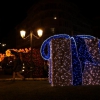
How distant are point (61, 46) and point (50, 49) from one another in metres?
0.62

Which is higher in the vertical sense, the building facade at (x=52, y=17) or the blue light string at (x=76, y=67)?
the building facade at (x=52, y=17)

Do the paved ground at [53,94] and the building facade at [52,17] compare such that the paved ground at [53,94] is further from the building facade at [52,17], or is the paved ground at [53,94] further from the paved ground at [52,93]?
the building facade at [52,17]

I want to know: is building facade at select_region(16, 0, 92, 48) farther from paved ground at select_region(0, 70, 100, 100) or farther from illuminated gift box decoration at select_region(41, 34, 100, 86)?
paved ground at select_region(0, 70, 100, 100)

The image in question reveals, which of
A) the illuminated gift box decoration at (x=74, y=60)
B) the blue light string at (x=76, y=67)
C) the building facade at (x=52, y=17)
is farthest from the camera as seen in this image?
the building facade at (x=52, y=17)

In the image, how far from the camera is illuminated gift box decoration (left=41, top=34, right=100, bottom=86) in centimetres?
1495

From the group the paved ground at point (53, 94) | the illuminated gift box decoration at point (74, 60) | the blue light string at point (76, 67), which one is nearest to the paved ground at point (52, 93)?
the paved ground at point (53, 94)

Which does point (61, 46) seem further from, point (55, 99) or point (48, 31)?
point (48, 31)

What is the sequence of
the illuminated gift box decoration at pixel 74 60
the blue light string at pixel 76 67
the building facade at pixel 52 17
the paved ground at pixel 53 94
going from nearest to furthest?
1. the paved ground at pixel 53 94
2. the illuminated gift box decoration at pixel 74 60
3. the blue light string at pixel 76 67
4. the building facade at pixel 52 17

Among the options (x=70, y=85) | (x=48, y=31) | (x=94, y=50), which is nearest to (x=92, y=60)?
(x=94, y=50)

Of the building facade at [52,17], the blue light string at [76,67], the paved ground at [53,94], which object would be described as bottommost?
the paved ground at [53,94]

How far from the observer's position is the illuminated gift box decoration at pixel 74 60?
14945mm

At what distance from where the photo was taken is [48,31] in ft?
241

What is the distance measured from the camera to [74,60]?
1512cm

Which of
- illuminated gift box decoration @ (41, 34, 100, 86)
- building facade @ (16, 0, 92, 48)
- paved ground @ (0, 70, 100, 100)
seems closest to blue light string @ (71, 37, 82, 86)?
illuminated gift box decoration @ (41, 34, 100, 86)
